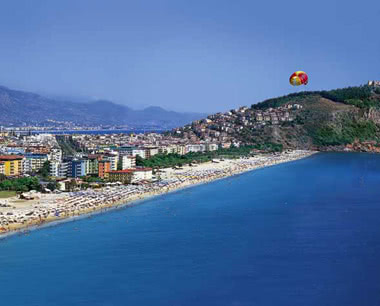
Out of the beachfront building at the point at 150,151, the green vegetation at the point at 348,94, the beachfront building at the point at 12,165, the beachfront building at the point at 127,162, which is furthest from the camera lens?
the green vegetation at the point at 348,94

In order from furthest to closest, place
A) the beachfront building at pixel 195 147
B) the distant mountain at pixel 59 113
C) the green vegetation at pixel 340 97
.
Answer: the distant mountain at pixel 59 113 < the green vegetation at pixel 340 97 < the beachfront building at pixel 195 147

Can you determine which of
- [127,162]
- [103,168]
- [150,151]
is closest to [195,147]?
[150,151]

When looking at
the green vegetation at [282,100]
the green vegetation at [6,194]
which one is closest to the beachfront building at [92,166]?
the green vegetation at [6,194]

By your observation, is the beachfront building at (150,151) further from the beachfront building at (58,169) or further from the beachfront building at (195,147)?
the beachfront building at (58,169)

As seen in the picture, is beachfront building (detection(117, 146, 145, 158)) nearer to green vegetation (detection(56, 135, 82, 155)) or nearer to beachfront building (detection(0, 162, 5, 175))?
green vegetation (detection(56, 135, 82, 155))

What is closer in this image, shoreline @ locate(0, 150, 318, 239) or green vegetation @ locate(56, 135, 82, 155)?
shoreline @ locate(0, 150, 318, 239)

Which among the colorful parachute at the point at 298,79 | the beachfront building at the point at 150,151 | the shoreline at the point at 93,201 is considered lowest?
the shoreline at the point at 93,201

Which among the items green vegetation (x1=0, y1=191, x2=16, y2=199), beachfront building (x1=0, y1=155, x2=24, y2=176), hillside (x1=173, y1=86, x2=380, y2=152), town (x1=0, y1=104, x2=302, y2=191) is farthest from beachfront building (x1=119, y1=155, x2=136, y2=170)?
hillside (x1=173, y1=86, x2=380, y2=152)
